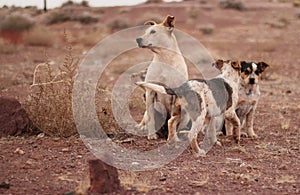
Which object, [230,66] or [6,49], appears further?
[6,49]

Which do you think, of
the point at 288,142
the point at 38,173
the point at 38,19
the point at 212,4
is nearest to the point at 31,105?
the point at 38,173

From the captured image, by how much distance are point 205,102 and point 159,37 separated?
5.36 feet

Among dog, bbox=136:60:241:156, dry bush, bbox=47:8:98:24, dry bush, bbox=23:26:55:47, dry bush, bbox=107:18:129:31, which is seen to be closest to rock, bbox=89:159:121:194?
dog, bbox=136:60:241:156

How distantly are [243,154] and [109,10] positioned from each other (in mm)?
51128

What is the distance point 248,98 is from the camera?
9.65 m

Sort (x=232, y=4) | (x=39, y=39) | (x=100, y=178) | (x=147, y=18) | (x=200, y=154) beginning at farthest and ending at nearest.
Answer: (x=232, y=4) → (x=147, y=18) → (x=39, y=39) → (x=200, y=154) → (x=100, y=178)

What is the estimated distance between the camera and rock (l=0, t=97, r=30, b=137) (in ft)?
30.6

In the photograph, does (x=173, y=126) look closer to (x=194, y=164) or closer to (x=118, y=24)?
(x=194, y=164)

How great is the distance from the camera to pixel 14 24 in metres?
36.8

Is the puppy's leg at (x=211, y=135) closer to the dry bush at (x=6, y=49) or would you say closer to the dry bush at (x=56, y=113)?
the dry bush at (x=56, y=113)

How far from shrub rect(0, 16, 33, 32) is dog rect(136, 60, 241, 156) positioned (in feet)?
90.6

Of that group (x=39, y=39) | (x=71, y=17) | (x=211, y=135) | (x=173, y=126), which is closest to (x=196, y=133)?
(x=173, y=126)

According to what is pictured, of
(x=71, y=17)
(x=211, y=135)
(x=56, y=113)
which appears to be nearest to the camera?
(x=211, y=135)

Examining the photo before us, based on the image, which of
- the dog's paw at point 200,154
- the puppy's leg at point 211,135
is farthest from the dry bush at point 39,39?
the dog's paw at point 200,154
